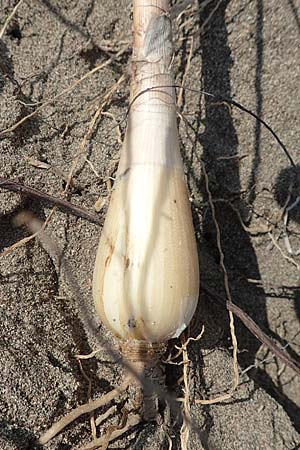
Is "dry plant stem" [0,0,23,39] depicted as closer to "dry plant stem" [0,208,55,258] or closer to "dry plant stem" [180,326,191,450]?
"dry plant stem" [0,208,55,258]

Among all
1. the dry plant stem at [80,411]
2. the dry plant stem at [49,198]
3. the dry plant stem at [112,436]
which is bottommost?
the dry plant stem at [112,436]

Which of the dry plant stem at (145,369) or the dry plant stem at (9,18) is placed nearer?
the dry plant stem at (145,369)

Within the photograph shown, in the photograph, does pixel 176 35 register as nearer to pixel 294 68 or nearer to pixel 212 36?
pixel 212 36

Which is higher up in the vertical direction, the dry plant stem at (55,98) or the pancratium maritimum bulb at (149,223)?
the dry plant stem at (55,98)

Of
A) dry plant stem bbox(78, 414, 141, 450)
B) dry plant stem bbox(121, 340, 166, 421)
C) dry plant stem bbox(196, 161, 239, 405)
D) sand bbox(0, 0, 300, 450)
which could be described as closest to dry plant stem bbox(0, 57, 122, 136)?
sand bbox(0, 0, 300, 450)

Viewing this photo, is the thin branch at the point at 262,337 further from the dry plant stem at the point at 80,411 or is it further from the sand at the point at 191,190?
the dry plant stem at the point at 80,411

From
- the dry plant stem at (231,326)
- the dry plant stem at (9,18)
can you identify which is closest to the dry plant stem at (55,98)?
the dry plant stem at (9,18)

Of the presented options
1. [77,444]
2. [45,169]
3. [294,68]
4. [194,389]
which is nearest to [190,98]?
[294,68]
